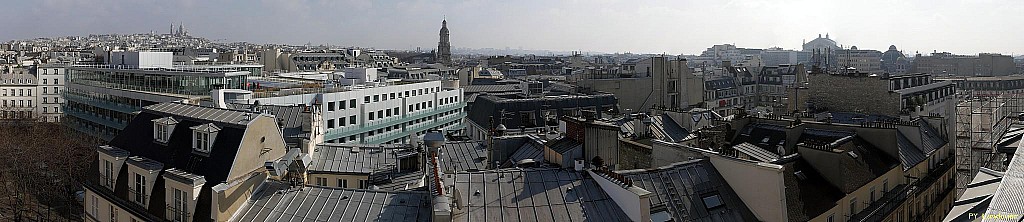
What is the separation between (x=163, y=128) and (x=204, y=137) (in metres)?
1.96

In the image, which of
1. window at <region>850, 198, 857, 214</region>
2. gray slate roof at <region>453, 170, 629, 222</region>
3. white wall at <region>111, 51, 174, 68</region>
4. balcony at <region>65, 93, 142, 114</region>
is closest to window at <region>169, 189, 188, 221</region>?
gray slate roof at <region>453, 170, 629, 222</region>

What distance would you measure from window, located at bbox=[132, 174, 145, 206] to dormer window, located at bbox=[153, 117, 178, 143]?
1.11 metres

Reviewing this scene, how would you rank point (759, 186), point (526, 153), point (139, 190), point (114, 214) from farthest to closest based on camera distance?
point (526, 153) < point (114, 214) < point (139, 190) < point (759, 186)

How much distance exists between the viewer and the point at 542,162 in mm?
21344

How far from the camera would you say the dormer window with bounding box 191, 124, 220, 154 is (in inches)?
778

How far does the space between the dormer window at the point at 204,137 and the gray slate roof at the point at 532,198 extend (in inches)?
252

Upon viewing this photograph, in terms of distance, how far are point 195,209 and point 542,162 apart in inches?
333

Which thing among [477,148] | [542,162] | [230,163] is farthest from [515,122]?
[230,163]

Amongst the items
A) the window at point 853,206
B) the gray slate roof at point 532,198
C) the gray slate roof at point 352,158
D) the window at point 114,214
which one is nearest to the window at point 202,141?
the window at point 114,214

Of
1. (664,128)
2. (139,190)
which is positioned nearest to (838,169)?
(664,128)

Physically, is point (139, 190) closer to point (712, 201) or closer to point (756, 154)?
point (712, 201)

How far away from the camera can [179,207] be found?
19.1 m

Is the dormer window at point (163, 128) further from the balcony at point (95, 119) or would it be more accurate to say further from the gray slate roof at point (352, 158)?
the balcony at point (95, 119)

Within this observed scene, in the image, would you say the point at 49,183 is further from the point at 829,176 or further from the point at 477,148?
the point at 829,176
